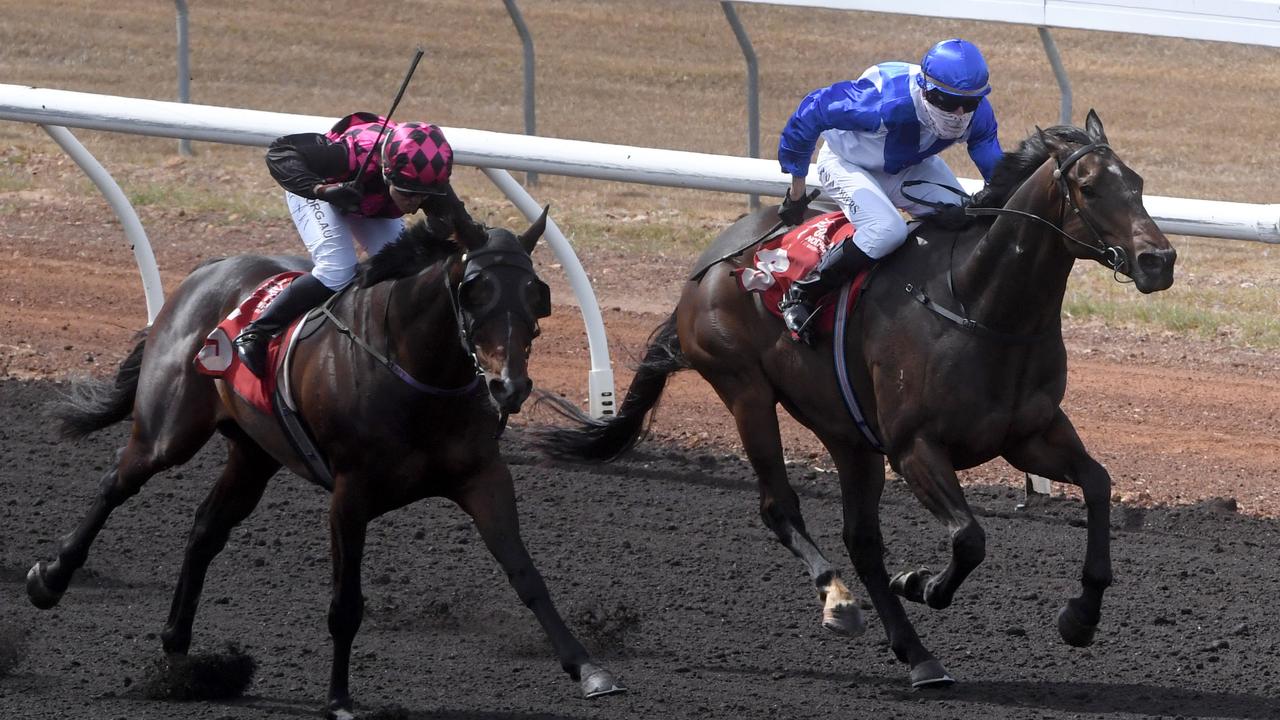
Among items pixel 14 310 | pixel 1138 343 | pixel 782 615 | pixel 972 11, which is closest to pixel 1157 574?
pixel 782 615

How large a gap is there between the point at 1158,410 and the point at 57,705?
18.5ft

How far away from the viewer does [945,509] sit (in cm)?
516

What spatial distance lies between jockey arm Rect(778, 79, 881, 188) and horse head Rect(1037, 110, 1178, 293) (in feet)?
2.46

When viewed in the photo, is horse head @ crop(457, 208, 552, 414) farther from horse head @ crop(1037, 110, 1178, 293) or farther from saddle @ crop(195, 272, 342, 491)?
horse head @ crop(1037, 110, 1178, 293)

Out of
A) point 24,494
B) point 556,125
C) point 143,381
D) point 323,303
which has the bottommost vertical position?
point 556,125

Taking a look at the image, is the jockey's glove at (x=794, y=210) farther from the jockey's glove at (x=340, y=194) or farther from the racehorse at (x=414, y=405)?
the racehorse at (x=414, y=405)

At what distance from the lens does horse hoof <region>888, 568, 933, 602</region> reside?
5336 millimetres

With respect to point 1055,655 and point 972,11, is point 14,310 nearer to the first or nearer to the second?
point 972,11

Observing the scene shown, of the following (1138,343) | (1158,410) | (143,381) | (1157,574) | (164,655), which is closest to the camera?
(164,655)

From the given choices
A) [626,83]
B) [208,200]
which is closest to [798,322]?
[208,200]

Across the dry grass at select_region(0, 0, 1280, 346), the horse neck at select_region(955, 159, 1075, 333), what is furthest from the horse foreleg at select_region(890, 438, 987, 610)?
the dry grass at select_region(0, 0, 1280, 346)

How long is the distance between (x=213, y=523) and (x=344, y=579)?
0.82 m

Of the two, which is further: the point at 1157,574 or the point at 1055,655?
the point at 1157,574

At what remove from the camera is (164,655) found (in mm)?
5289
